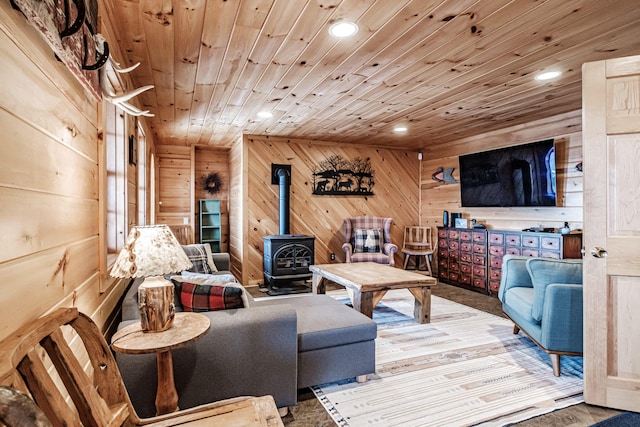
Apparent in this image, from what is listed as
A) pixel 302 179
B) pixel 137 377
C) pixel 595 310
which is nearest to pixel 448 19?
pixel 595 310

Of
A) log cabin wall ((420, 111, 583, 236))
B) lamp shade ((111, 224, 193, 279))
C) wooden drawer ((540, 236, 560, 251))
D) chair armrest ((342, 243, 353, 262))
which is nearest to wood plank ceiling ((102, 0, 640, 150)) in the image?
log cabin wall ((420, 111, 583, 236))

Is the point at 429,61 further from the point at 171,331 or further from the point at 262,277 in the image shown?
the point at 262,277

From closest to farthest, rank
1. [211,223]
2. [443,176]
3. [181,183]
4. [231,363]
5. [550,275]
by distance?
[231,363]
[550,275]
[443,176]
[181,183]
[211,223]

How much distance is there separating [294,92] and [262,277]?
3.09 metres

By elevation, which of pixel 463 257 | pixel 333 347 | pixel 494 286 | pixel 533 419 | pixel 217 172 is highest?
pixel 217 172

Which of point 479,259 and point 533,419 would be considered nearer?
point 533,419

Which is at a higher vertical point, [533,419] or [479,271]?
[479,271]

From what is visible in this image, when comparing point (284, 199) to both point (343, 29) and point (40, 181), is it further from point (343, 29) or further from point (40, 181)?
point (40, 181)

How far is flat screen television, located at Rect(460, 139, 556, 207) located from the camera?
164 inches

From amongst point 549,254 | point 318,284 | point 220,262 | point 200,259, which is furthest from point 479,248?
point 200,259

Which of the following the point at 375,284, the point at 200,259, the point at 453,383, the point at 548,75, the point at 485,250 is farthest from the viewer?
the point at 485,250

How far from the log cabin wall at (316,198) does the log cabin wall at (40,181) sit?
3.82m

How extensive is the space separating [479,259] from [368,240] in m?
1.62

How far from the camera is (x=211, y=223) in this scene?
628 cm
